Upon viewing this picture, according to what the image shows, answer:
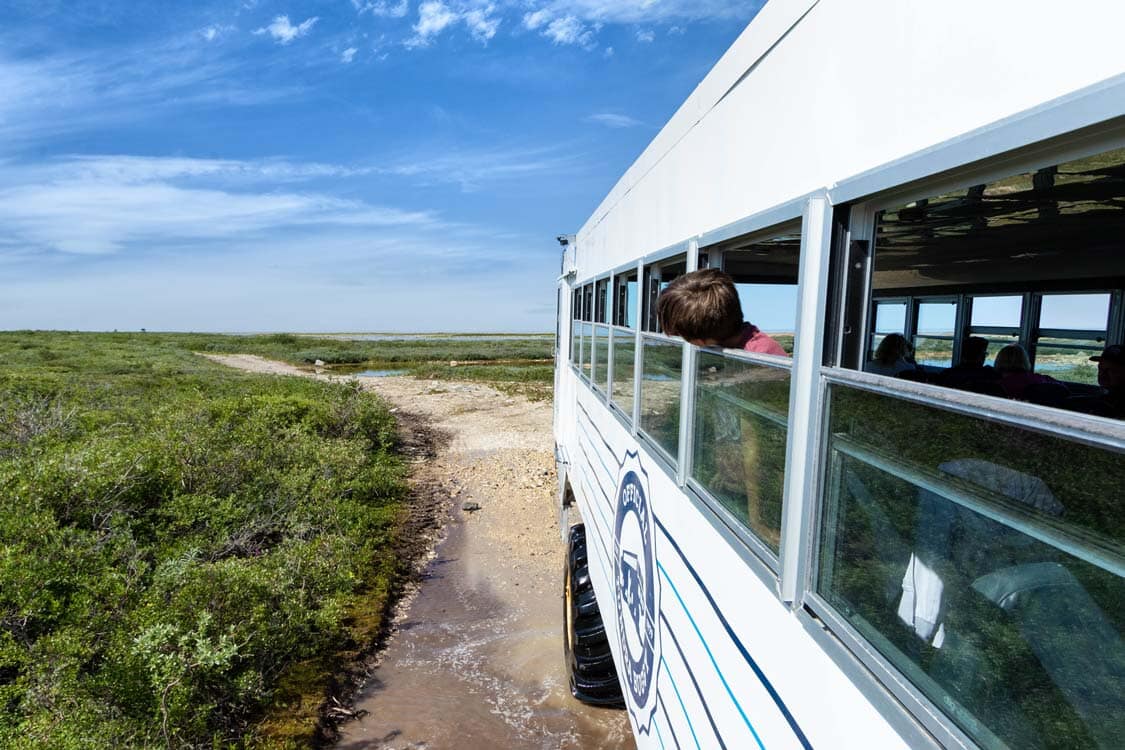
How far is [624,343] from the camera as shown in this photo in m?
3.50

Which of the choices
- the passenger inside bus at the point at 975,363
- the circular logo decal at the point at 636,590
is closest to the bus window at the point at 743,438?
the circular logo decal at the point at 636,590

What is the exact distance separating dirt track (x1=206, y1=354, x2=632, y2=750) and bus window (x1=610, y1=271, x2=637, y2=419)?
245cm

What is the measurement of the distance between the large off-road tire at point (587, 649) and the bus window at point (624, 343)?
56.3 inches

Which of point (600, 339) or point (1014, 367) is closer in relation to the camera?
point (1014, 367)

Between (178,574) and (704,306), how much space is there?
5228mm

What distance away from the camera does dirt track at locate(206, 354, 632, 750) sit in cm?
446

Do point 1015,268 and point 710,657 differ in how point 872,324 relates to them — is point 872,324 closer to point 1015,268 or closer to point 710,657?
point 710,657

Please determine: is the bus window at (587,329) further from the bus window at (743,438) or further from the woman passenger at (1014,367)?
the bus window at (743,438)

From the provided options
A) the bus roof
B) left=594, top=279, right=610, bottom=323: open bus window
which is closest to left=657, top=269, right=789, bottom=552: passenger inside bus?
the bus roof

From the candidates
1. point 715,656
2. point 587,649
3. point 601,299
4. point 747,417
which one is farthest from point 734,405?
point 587,649

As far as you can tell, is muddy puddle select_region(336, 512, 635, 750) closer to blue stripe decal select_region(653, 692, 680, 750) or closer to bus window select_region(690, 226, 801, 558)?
blue stripe decal select_region(653, 692, 680, 750)

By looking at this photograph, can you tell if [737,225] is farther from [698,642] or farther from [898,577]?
[698,642]

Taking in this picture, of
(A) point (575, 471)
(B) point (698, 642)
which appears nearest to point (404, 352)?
(A) point (575, 471)

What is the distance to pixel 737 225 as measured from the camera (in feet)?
5.88
